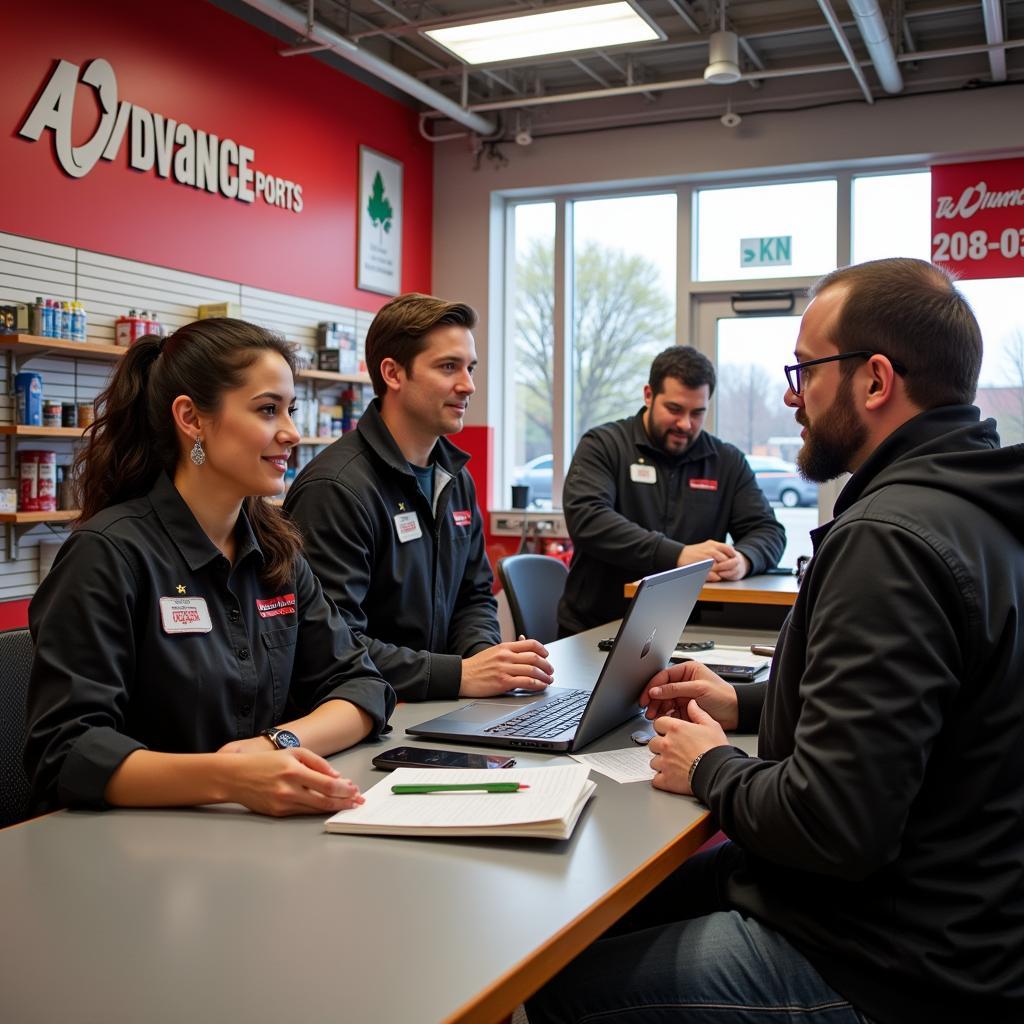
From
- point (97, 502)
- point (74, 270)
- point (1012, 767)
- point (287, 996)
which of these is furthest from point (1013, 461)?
point (74, 270)

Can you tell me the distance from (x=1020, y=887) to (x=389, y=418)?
1918 millimetres

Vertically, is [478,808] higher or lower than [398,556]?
lower

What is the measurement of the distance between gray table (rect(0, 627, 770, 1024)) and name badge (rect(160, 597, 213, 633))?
0.34m

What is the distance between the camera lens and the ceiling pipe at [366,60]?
5.13 meters

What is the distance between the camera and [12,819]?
1.77 metres

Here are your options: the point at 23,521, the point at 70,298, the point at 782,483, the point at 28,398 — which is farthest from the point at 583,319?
the point at 23,521

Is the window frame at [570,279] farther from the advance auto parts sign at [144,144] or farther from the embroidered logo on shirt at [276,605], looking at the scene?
the embroidered logo on shirt at [276,605]

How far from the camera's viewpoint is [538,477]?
7602 millimetres

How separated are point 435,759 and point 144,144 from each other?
13.6ft

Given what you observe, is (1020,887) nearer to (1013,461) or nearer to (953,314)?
(1013,461)

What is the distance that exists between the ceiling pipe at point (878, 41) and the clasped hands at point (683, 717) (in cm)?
401

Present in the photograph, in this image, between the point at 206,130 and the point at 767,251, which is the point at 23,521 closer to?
the point at 206,130

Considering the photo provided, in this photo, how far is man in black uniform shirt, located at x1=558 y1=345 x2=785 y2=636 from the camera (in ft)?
13.2

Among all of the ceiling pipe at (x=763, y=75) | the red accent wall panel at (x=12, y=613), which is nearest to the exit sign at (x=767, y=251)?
the ceiling pipe at (x=763, y=75)
